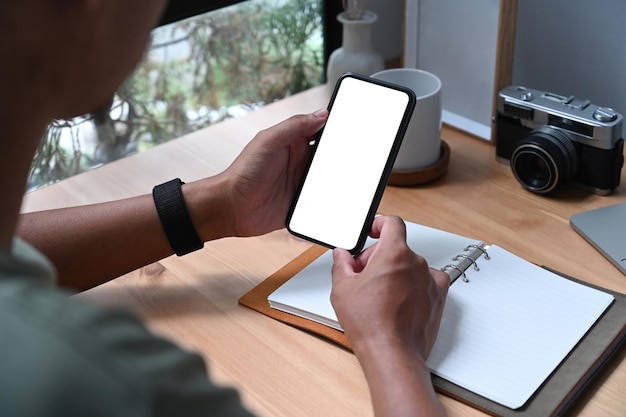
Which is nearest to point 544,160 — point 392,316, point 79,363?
point 392,316

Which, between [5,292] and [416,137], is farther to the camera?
[416,137]

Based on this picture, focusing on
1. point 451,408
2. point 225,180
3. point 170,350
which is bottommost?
point 451,408

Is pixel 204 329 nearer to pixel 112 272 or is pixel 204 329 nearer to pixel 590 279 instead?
pixel 112 272

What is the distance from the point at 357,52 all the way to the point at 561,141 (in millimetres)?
378

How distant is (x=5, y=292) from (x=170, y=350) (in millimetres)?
95

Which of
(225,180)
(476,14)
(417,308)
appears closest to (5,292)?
(417,308)

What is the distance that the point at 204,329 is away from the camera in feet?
3.07

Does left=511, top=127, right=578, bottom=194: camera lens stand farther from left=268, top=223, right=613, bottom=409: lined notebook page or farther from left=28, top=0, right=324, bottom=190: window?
left=28, top=0, right=324, bottom=190: window

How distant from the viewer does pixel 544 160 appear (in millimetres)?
1108

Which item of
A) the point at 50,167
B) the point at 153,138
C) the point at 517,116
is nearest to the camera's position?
the point at 517,116

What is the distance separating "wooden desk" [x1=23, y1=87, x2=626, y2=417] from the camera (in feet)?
2.76

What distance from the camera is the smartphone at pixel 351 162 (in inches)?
38.0

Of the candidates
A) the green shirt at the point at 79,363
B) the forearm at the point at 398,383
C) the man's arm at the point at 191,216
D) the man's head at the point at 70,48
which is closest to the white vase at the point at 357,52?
the man's arm at the point at 191,216

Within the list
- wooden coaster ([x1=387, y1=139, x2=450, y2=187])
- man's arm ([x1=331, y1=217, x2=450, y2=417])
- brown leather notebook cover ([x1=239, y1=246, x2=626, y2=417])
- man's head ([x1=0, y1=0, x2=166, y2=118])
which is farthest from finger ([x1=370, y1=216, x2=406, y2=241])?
man's head ([x1=0, y1=0, x2=166, y2=118])
